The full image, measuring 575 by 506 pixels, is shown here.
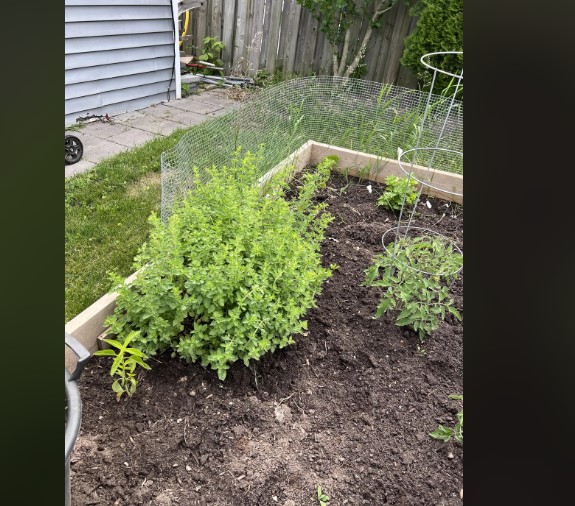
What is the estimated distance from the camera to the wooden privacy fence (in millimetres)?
7590

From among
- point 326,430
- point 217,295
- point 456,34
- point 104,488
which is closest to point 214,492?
point 104,488

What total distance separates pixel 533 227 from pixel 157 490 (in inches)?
75.0

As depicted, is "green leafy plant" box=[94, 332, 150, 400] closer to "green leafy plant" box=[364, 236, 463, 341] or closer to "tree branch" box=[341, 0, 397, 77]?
"green leafy plant" box=[364, 236, 463, 341]

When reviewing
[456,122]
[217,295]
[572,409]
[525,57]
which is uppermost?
[525,57]

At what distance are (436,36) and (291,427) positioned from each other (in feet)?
19.5

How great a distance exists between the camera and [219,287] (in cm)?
218

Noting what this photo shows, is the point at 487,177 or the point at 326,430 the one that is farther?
the point at 326,430

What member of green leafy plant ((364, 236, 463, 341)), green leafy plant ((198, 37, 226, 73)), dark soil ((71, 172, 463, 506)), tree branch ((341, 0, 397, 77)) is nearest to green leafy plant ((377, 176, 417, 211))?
green leafy plant ((364, 236, 463, 341))

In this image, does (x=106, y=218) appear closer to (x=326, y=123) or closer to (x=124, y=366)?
(x=124, y=366)

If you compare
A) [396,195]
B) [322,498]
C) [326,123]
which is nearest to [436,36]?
[326,123]

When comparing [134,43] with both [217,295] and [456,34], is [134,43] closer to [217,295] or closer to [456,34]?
[456,34]

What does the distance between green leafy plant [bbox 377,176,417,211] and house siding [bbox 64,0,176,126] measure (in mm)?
3349

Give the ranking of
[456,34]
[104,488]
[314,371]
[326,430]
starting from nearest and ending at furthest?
[104,488] → [326,430] → [314,371] → [456,34]

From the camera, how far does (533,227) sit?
25cm
